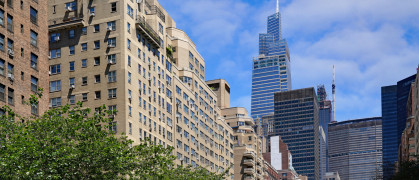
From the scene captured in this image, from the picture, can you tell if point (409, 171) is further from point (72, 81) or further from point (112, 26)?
point (72, 81)

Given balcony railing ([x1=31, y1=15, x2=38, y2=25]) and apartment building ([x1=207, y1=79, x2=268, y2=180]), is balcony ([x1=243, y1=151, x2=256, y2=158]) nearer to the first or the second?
apartment building ([x1=207, y1=79, x2=268, y2=180])

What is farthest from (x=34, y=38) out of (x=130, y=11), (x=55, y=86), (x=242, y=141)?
(x=242, y=141)

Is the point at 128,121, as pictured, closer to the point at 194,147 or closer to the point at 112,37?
the point at 112,37

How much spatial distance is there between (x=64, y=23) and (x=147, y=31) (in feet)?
44.1

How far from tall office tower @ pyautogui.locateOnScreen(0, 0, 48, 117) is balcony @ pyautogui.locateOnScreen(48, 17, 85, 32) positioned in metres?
28.8

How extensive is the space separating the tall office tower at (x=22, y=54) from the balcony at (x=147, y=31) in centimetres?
3312

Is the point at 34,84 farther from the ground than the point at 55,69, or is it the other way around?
the point at 55,69

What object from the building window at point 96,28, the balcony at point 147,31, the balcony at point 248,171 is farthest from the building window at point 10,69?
the balcony at point 248,171

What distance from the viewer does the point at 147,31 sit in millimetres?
111562

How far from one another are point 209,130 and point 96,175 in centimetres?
9275

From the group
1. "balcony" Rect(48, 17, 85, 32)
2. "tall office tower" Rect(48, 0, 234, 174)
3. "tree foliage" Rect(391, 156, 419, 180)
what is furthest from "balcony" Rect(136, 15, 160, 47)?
"tree foliage" Rect(391, 156, 419, 180)

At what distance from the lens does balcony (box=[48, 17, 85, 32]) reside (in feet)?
349

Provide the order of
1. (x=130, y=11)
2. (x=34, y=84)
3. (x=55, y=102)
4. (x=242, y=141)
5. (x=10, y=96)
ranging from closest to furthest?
(x=10, y=96)
(x=34, y=84)
(x=55, y=102)
(x=130, y=11)
(x=242, y=141)

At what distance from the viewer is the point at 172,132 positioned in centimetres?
12238
